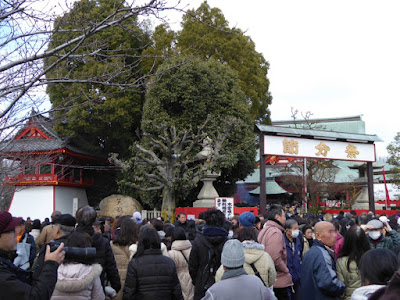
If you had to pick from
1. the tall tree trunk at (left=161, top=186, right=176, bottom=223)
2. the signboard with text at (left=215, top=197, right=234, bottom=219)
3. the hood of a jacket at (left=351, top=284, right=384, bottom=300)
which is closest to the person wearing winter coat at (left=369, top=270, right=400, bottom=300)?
the hood of a jacket at (left=351, top=284, right=384, bottom=300)

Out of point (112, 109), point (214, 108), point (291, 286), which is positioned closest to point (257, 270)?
point (291, 286)

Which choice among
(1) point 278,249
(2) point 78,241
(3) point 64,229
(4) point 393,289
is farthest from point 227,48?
(4) point 393,289

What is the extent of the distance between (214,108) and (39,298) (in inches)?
713

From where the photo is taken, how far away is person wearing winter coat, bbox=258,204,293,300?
16.0ft

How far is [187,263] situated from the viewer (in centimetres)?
514

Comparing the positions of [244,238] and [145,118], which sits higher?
[145,118]

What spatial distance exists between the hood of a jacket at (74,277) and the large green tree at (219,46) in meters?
19.1

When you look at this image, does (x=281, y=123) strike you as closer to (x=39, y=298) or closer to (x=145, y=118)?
(x=145, y=118)

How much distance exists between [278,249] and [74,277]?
8.49 ft

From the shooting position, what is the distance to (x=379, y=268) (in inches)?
106

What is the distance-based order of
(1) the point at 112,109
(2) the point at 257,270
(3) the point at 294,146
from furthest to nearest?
(1) the point at 112,109 → (3) the point at 294,146 → (2) the point at 257,270

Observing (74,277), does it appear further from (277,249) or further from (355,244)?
(355,244)

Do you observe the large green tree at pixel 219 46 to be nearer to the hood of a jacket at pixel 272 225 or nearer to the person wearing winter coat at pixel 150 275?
the hood of a jacket at pixel 272 225

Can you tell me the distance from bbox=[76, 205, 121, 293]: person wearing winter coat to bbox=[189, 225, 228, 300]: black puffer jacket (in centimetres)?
93
